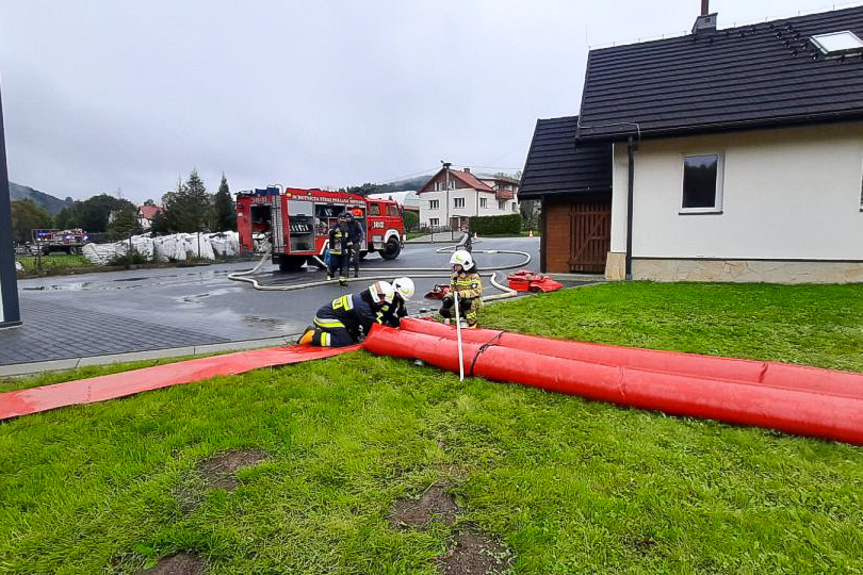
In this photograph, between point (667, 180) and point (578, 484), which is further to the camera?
point (667, 180)

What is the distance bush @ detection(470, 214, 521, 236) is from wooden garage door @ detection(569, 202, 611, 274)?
114 ft

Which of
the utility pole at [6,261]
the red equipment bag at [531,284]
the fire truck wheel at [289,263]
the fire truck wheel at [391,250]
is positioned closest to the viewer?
the utility pole at [6,261]

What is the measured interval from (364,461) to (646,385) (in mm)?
2399

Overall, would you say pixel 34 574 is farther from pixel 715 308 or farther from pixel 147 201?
pixel 147 201

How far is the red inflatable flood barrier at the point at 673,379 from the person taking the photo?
3.32 m

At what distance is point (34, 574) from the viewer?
217 centimetres

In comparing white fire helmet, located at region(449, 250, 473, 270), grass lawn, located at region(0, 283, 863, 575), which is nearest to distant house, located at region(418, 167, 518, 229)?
white fire helmet, located at region(449, 250, 473, 270)

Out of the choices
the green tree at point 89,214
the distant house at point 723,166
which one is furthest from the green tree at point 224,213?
the distant house at point 723,166

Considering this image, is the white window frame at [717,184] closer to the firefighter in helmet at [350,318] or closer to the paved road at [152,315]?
the paved road at [152,315]

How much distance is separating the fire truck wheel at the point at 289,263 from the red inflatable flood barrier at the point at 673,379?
46.0ft

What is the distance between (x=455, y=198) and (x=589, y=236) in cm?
5584

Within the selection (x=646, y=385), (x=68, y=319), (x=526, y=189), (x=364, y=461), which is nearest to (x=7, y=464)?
(x=364, y=461)

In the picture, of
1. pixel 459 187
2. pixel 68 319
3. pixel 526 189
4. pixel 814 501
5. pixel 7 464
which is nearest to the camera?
pixel 814 501

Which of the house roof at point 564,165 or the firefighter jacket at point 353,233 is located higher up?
the house roof at point 564,165
